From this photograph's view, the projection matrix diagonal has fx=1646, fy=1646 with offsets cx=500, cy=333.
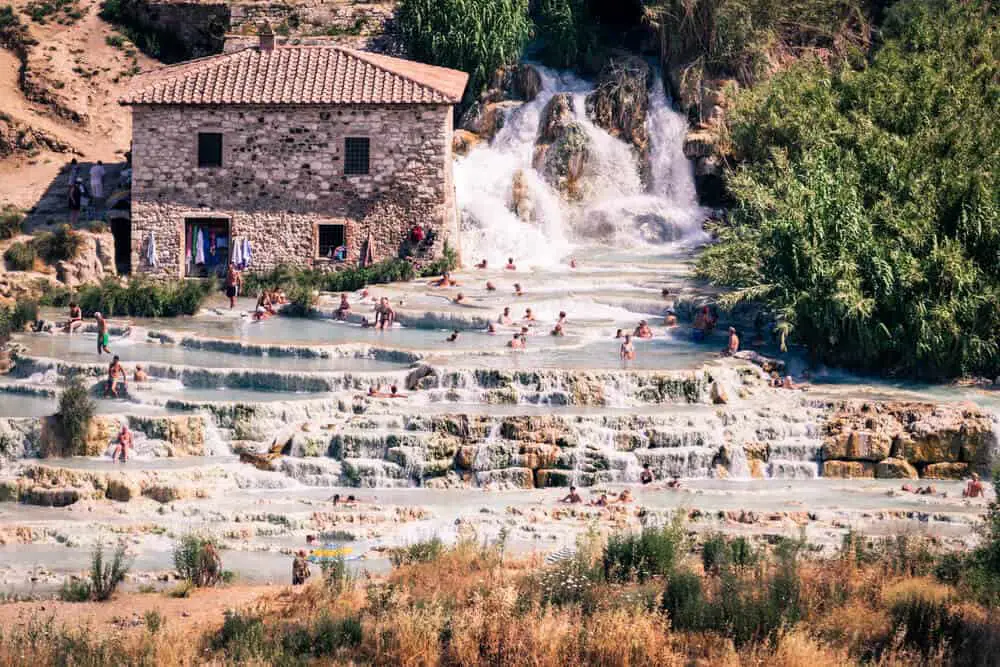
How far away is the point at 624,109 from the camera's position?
2064 inches

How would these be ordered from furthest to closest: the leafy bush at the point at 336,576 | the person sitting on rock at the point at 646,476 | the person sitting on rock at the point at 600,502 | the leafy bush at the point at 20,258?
the leafy bush at the point at 20,258 → the person sitting on rock at the point at 646,476 → the person sitting on rock at the point at 600,502 → the leafy bush at the point at 336,576

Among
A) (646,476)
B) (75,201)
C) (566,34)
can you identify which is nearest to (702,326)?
(646,476)

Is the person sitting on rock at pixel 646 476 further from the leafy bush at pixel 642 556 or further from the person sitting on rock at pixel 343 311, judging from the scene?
the person sitting on rock at pixel 343 311

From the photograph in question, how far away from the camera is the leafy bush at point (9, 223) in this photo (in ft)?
145

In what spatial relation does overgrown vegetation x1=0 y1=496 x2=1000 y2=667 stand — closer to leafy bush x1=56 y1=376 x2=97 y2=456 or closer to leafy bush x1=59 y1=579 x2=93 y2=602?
leafy bush x1=59 y1=579 x2=93 y2=602

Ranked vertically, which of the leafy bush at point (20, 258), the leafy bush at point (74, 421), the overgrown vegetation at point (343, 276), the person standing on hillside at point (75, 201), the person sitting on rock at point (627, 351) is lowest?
the leafy bush at point (74, 421)

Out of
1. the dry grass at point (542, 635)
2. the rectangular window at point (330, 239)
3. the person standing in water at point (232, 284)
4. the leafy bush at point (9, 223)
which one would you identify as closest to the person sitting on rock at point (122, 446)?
the dry grass at point (542, 635)

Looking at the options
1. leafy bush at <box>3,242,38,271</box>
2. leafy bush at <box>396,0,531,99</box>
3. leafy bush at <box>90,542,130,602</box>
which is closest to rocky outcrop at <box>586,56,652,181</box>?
leafy bush at <box>396,0,531,99</box>

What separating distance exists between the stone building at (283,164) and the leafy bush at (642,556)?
76.5ft

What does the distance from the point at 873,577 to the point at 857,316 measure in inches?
529

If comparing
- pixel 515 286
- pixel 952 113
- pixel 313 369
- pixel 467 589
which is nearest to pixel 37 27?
pixel 515 286

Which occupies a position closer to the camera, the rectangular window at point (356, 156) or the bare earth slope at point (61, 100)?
the rectangular window at point (356, 156)

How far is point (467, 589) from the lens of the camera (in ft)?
71.9

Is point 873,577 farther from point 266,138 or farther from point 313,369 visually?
point 266,138
